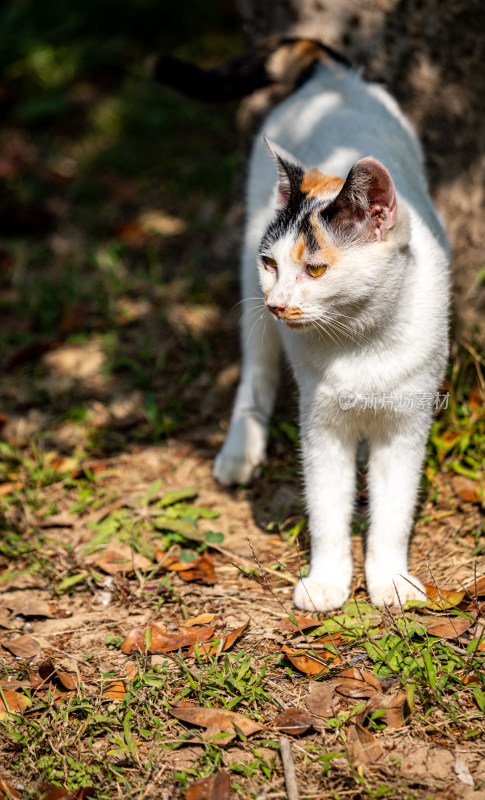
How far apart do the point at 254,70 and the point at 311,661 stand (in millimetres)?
2651

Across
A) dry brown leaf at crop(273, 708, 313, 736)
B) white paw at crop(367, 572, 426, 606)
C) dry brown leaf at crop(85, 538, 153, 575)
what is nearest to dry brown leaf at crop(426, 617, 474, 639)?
white paw at crop(367, 572, 426, 606)

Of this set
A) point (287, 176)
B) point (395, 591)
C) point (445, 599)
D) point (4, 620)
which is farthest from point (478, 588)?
point (4, 620)

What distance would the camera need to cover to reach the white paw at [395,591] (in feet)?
8.39

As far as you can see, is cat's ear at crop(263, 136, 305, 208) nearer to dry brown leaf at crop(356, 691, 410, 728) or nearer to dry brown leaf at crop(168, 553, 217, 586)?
dry brown leaf at crop(168, 553, 217, 586)

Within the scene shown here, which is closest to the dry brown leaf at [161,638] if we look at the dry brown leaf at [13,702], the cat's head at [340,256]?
the dry brown leaf at [13,702]

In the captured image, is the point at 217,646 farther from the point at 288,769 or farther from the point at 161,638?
the point at 288,769

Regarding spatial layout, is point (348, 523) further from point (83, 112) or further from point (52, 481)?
point (83, 112)

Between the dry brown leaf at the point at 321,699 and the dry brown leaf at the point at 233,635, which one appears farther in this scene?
the dry brown leaf at the point at 233,635

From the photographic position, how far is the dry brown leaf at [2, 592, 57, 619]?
2.70 meters

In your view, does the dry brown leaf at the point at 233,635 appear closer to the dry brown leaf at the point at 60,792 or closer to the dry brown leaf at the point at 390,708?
the dry brown leaf at the point at 390,708

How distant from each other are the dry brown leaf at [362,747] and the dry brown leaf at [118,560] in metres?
1.08

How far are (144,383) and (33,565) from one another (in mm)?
1340

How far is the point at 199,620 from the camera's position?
2596 millimetres

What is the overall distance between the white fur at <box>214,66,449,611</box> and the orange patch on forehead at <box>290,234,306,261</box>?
0.03m
